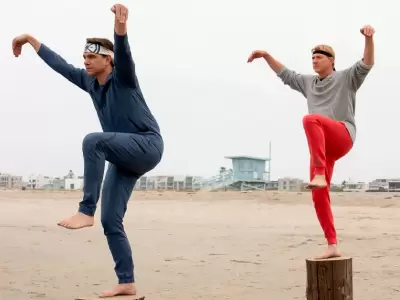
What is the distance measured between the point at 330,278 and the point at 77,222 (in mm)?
2418

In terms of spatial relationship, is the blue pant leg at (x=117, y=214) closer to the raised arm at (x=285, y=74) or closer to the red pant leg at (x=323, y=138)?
the red pant leg at (x=323, y=138)

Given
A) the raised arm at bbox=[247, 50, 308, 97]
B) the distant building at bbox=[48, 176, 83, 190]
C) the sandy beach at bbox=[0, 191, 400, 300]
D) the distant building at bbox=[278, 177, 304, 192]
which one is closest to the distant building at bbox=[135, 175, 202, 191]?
the distant building at bbox=[48, 176, 83, 190]

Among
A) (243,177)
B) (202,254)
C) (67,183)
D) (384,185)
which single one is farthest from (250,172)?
(202,254)

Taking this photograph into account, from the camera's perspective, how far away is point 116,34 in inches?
181

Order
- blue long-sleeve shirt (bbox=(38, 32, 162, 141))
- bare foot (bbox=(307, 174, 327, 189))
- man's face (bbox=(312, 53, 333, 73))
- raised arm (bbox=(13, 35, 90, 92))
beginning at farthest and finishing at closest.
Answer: man's face (bbox=(312, 53, 333, 73))
bare foot (bbox=(307, 174, 327, 189))
raised arm (bbox=(13, 35, 90, 92))
blue long-sleeve shirt (bbox=(38, 32, 162, 141))

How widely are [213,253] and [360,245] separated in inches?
Result: 107

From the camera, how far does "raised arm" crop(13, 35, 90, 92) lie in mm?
5191

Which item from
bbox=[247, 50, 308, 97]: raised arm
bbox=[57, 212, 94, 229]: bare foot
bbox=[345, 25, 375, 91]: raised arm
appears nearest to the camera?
bbox=[57, 212, 94, 229]: bare foot

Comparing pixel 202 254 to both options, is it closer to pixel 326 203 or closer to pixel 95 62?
pixel 326 203

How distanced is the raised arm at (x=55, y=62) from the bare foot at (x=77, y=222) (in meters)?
1.10

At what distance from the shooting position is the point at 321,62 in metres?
6.09

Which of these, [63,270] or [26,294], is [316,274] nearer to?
[26,294]

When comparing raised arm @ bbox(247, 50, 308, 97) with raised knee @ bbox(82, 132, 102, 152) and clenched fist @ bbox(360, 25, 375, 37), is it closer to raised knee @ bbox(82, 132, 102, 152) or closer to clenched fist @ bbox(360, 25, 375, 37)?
clenched fist @ bbox(360, 25, 375, 37)

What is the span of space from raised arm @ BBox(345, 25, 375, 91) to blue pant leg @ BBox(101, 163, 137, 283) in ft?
7.37
